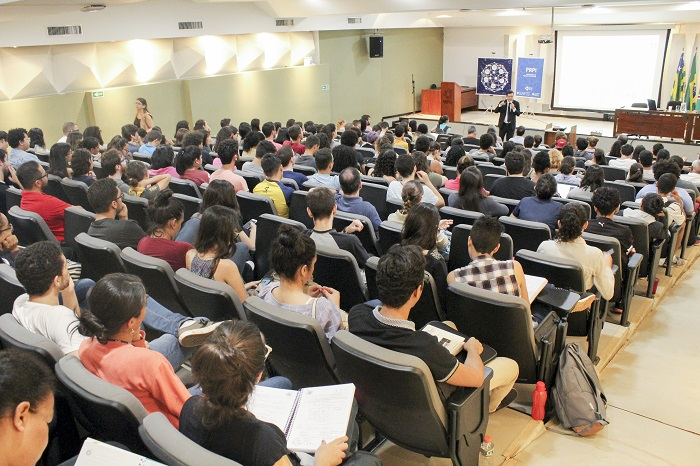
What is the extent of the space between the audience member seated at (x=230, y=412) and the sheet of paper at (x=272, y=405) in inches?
12.5

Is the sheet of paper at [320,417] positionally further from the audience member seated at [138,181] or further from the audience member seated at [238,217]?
the audience member seated at [138,181]

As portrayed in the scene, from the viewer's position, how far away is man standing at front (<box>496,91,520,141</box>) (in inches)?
523

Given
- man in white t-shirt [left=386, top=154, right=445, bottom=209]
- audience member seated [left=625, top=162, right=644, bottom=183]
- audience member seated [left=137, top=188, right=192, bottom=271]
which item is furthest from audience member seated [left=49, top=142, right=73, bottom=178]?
audience member seated [left=625, top=162, right=644, bottom=183]

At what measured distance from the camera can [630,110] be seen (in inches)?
521

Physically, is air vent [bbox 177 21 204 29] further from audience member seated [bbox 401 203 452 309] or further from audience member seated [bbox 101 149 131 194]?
audience member seated [bbox 401 203 452 309]

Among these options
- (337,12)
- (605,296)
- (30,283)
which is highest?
(337,12)

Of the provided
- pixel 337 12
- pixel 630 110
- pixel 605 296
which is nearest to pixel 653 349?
pixel 605 296

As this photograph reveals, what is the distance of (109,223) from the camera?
13.4 feet

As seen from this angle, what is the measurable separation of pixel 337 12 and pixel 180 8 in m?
2.96

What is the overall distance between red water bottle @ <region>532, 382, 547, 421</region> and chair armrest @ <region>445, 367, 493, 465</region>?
2.05ft

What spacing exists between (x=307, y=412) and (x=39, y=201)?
12.2ft

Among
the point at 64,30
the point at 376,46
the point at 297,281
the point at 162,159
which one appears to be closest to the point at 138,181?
the point at 162,159

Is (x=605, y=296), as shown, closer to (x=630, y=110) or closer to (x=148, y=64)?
(x=148, y=64)

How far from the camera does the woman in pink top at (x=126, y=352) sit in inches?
87.4
